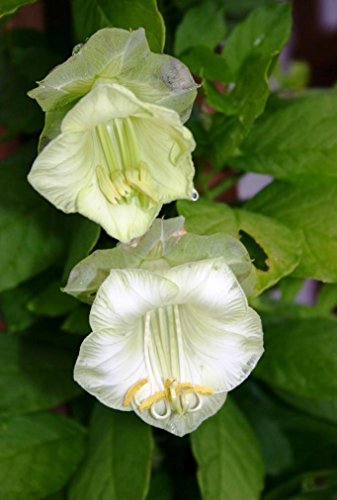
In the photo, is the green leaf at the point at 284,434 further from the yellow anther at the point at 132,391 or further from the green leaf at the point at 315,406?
the yellow anther at the point at 132,391

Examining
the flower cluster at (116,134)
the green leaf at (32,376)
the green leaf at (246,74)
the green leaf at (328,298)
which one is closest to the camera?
the flower cluster at (116,134)

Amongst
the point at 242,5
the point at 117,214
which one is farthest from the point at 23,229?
the point at 242,5

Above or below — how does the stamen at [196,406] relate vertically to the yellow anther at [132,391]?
below

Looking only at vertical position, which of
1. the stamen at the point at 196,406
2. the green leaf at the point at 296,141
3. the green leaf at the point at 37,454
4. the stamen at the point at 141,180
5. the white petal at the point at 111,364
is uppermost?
the stamen at the point at 141,180

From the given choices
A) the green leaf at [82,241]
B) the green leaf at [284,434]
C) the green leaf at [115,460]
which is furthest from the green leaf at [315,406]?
the green leaf at [82,241]

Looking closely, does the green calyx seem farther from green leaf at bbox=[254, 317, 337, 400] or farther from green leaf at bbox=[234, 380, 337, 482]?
green leaf at bbox=[234, 380, 337, 482]

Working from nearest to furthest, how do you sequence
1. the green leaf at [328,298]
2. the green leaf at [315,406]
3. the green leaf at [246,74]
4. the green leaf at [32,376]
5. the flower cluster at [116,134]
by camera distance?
the flower cluster at [116,134], the green leaf at [246,74], the green leaf at [32,376], the green leaf at [315,406], the green leaf at [328,298]

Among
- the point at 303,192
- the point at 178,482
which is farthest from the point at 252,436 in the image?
the point at 303,192
